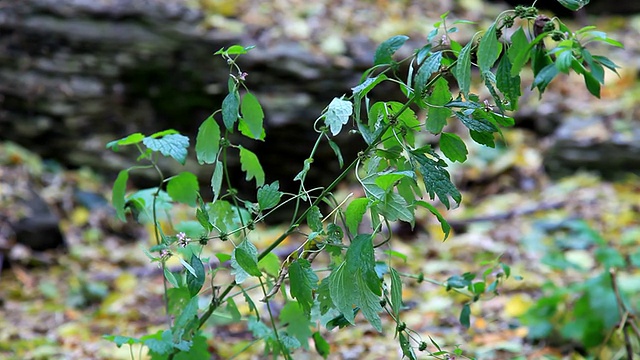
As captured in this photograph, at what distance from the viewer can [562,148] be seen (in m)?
4.46

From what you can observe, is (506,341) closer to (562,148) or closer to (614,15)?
(562,148)

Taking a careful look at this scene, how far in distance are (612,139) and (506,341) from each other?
2623 millimetres

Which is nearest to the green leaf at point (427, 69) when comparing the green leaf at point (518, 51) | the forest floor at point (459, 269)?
the green leaf at point (518, 51)

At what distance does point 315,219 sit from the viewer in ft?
3.49

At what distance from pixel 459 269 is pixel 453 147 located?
210 cm

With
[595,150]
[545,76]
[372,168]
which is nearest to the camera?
[545,76]

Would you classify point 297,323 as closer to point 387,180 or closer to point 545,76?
point 387,180

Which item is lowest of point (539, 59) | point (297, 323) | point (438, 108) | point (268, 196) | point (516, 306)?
point (516, 306)

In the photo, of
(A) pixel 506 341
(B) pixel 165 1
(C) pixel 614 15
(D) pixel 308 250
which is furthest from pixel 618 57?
(D) pixel 308 250

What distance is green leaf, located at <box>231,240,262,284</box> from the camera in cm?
103

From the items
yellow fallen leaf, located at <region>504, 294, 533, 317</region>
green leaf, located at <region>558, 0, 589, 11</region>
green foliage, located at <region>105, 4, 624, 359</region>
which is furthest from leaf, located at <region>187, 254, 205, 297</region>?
yellow fallen leaf, located at <region>504, 294, 533, 317</region>

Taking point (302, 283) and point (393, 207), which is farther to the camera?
point (302, 283)

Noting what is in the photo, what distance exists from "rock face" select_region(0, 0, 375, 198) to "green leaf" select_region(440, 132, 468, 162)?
3.23 metres

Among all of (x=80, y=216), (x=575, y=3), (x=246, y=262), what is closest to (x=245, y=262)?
(x=246, y=262)
